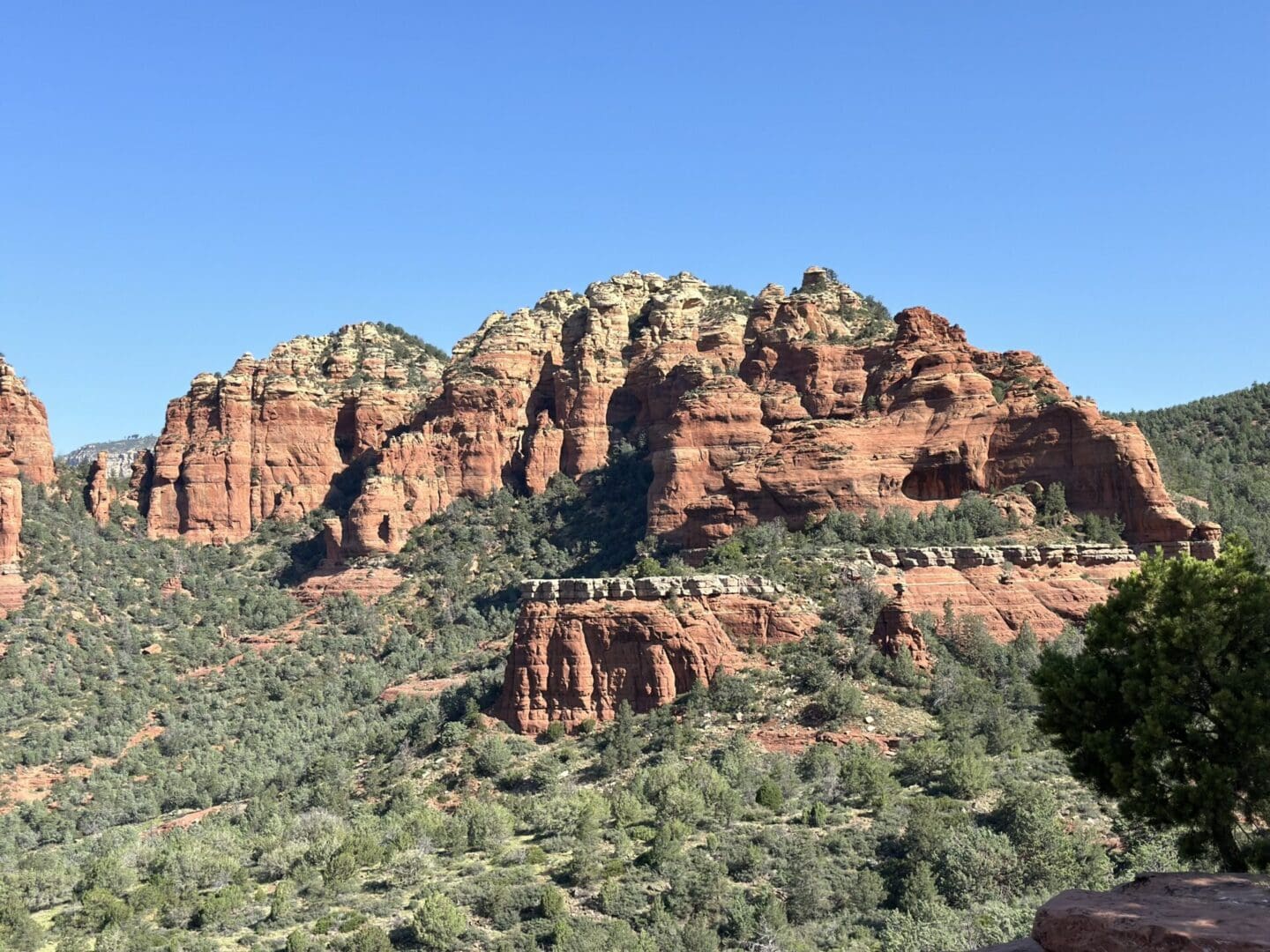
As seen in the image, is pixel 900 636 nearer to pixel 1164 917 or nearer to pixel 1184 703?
pixel 1184 703

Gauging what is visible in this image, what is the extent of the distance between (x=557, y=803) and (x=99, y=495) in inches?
2893

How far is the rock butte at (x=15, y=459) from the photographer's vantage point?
78250 mm

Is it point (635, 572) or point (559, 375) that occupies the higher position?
point (559, 375)

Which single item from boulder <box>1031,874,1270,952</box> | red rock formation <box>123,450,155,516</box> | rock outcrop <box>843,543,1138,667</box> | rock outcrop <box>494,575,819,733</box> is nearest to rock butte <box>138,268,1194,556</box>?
red rock formation <box>123,450,155,516</box>

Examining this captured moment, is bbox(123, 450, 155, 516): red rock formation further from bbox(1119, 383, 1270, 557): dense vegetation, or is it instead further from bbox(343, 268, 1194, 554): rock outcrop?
bbox(1119, 383, 1270, 557): dense vegetation

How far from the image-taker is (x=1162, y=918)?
43.4ft

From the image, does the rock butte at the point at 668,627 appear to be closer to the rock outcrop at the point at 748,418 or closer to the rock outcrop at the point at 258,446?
the rock outcrop at the point at 748,418

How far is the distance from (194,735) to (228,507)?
36162 millimetres

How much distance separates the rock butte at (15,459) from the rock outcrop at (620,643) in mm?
49349

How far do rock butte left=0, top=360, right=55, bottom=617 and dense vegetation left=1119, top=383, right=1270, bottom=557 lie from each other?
77.1 m

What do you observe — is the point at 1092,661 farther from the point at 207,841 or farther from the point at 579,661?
the point at 207,841

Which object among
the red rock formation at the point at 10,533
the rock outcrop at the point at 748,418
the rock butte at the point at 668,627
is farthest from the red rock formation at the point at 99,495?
the rock butte at the point at 668,627

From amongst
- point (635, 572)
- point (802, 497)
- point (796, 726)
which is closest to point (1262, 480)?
point (802, 497)

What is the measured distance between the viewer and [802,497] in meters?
61.2
